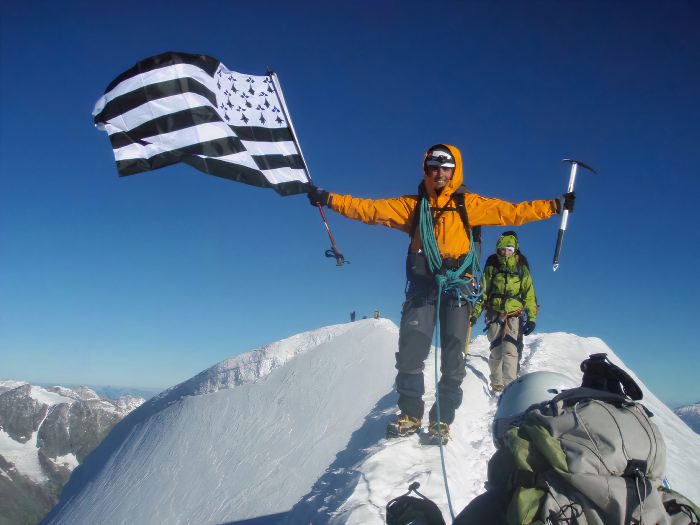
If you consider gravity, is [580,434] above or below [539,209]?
below

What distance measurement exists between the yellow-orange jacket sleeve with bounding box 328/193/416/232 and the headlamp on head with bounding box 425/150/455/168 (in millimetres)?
561

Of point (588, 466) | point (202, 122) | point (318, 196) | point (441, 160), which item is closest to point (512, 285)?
point (441, 160)

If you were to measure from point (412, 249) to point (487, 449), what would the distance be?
3.03 meters

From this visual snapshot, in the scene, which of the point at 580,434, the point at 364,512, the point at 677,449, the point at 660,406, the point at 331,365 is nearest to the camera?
the point at 580,434

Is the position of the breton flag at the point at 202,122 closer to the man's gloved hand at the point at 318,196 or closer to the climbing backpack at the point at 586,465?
the man's gloved hand at the point at 318,196

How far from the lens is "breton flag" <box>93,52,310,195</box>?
673 cm

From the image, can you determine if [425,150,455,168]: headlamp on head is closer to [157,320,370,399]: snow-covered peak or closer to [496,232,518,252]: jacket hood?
[496,232,518,252]: jacket hood

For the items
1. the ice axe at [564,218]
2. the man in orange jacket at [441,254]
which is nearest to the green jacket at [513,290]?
the ice axe at [564,218]

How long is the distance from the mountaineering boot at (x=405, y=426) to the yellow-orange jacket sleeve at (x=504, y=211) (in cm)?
272

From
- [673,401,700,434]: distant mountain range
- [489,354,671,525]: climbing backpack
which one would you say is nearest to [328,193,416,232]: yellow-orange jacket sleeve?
[489,354,671,525]: climbing backpack

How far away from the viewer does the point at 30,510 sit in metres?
195

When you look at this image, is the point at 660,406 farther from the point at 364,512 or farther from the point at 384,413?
the point at 364,512

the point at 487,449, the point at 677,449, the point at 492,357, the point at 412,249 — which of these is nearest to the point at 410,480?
the point at 487,449

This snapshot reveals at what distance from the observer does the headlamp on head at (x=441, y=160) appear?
641 centimetres
